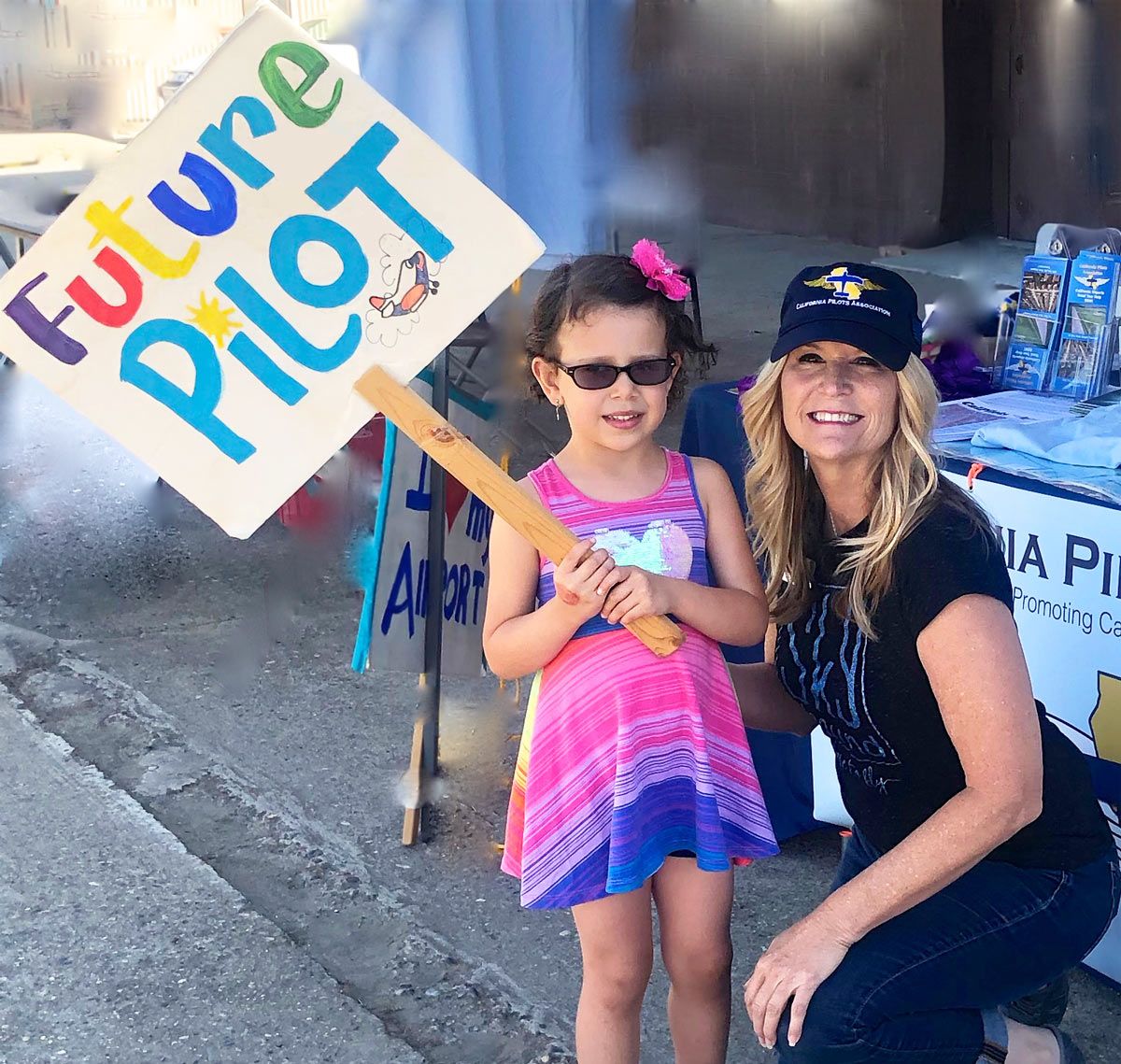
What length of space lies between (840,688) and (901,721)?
0.10 meters

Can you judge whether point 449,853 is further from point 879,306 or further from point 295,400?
point 879,306

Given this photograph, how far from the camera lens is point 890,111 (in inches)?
376

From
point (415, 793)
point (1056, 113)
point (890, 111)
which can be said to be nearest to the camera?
point (415, 793)

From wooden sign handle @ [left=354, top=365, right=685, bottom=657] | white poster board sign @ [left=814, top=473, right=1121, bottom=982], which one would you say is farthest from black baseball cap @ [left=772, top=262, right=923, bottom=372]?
white poster board sign @ [left=814, top=473, right=1121, bottom=982]

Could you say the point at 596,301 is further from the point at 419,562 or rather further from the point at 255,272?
the point at 419,562

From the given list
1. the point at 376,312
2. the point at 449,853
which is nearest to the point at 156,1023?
the point at 449,853

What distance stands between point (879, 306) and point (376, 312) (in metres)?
0.67

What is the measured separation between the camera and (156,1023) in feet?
8.66

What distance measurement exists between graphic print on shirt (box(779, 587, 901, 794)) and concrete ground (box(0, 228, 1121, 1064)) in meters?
0.75

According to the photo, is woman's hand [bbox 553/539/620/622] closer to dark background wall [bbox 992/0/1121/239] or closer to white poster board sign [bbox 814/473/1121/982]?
white poster board sign [bbox 814/473/1121/982]

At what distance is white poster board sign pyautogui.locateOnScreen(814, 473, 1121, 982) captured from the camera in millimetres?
2361

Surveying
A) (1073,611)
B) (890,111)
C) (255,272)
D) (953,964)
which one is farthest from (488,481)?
(890,111)

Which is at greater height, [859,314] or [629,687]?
Result: [859,314]

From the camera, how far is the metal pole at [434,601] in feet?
9.92
